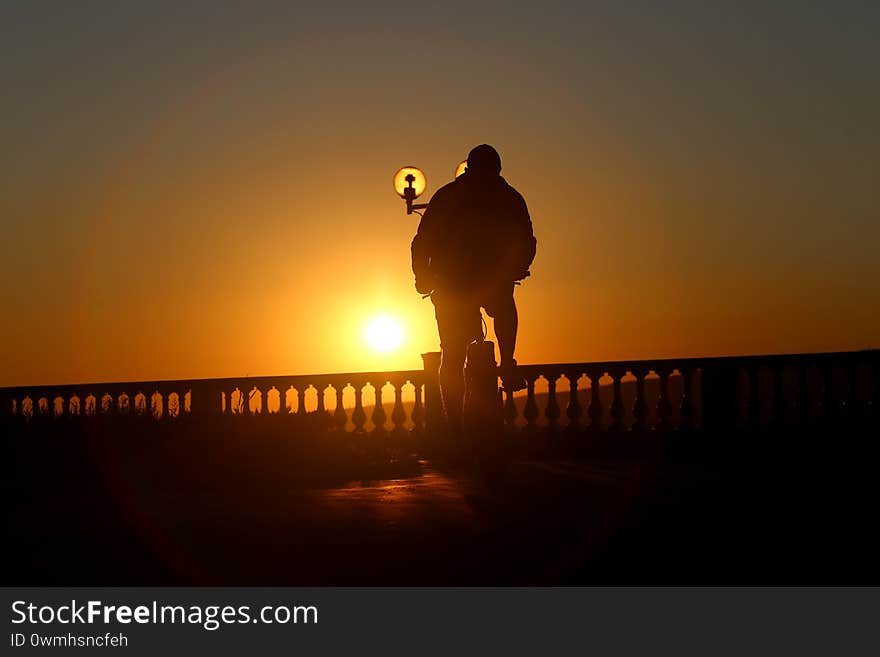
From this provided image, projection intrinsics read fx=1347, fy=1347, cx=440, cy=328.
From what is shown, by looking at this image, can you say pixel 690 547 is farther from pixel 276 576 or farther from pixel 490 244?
pixel 490 244

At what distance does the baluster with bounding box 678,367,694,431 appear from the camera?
51.9 feet

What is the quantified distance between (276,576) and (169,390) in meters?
14.1

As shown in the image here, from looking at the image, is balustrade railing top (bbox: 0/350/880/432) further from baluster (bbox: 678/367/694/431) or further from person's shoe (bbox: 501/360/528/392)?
person's shoe (bbox: 501/360/528/392)

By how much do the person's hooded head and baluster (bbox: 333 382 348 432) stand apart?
355 inches

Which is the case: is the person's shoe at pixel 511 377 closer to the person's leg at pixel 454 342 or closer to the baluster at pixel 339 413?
the person's leg at pixel 454 342

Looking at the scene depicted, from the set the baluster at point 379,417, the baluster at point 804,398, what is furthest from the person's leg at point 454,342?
the baluster at point 379,417

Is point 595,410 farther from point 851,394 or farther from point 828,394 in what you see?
point 851,394

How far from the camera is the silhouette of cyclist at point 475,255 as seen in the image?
923cm

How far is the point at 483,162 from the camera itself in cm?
933

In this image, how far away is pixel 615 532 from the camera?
5992 millimetres

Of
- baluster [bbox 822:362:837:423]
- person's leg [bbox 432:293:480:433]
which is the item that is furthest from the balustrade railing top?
person's leg [bbox 432:293:480:433]

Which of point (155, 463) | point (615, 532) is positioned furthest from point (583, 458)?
point (615, 532)

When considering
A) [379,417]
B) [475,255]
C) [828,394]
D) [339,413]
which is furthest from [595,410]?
[475,255]

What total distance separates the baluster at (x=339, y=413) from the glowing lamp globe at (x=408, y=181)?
2834 millimetres
